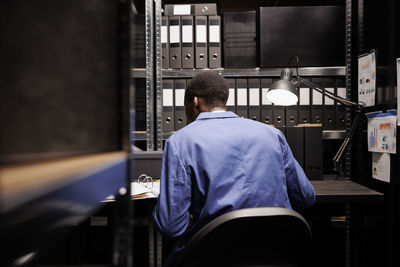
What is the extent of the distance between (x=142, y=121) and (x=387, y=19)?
1.52 metres

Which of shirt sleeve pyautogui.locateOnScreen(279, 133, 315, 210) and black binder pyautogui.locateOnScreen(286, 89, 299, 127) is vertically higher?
black binder pyautogui.locateOnScreen(286, 89, 299, 127)

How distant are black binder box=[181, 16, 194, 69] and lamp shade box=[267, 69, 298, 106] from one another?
60cm

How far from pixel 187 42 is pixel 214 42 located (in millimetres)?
174

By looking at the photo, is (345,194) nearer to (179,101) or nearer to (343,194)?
(343,194)

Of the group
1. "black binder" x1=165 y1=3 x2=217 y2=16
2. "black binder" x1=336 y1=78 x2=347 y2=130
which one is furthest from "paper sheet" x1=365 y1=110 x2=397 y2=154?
"black binder" x1=165 y1=3 x2=217 y2=16

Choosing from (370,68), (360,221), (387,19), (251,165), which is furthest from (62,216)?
(360,221)

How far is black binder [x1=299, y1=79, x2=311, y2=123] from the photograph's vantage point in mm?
1971

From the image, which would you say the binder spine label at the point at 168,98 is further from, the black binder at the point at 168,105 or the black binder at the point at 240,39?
the black binder at the point at 240,39

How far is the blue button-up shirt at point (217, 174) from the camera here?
3.26 feet

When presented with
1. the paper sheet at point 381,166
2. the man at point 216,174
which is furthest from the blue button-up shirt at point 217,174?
the paper sheet at point 381,166

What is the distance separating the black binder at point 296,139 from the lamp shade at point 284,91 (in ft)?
0.95

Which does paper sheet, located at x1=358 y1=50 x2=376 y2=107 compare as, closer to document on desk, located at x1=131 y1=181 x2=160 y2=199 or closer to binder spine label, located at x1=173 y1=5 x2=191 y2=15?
binder spine label, located at x1=173 y1=5 x2=191 y2=15

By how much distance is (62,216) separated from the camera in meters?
0.19

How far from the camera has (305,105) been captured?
1975 mm
